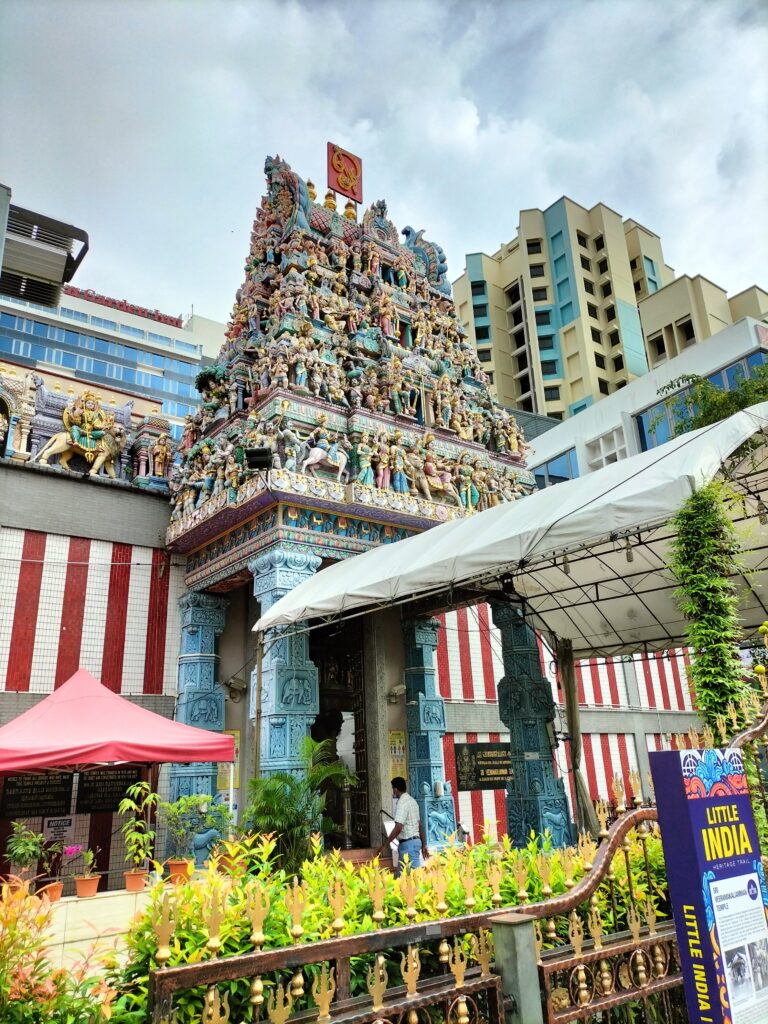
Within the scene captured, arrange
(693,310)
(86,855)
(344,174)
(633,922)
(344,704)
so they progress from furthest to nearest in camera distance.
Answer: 1. (693,310)
2. (344,174)
3. (344,704)
4. (86,855)
5. (633,922)

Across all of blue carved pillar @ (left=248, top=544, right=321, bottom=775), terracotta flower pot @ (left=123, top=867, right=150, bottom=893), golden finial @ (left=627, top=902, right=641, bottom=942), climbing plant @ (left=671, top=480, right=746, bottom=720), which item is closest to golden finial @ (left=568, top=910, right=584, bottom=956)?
golden finial @ (left=627, top=902, right=641, bottom=942)

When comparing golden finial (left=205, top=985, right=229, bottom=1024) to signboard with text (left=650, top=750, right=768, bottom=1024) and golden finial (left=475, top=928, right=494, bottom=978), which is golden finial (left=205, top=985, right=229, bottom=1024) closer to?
golden finial (left=475, top=928, right=494, bottom=978)

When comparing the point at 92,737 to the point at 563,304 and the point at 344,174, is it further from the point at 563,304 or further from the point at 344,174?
the point at 563,304

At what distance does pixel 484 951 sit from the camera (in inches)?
142

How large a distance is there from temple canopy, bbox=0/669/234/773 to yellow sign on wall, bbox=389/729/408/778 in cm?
537

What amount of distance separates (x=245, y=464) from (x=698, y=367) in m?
20.6

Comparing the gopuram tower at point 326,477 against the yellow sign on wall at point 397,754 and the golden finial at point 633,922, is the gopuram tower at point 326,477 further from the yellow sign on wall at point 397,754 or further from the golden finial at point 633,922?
the golden finial at point 633,922

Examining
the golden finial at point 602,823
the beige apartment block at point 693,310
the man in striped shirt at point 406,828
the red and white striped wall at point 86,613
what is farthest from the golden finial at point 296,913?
the beige apartment block at point 693,310

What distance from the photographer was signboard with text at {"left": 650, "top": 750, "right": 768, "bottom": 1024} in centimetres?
362

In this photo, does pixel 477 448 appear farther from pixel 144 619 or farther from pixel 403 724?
pixel 144 619

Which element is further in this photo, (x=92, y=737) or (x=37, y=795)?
(x=37, y=795)

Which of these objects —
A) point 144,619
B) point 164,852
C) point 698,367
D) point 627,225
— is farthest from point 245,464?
point 627,225

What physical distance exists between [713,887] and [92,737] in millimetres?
7092

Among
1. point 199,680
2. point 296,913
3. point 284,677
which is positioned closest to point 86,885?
point 284,677
